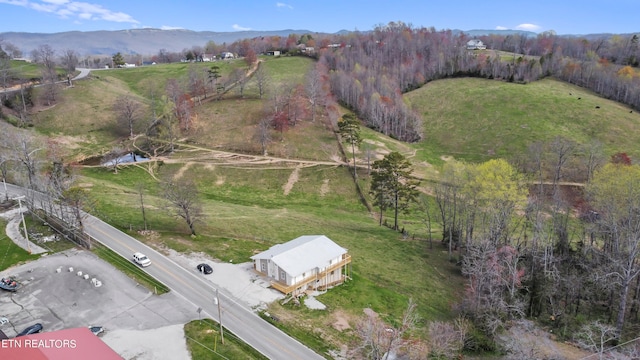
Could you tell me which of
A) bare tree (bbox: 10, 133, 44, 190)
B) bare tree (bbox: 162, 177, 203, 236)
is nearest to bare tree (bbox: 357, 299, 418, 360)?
bare tree (bbox: 162, 177, 203, 236)

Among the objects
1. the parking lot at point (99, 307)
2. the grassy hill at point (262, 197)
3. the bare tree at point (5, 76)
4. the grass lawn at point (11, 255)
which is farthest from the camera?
the bare tree at point (5, 76)

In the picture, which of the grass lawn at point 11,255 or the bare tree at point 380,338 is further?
the grass lawn at point 11,255

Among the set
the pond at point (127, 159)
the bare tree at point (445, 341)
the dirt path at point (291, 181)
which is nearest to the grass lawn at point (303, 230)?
the dirt path at point (291, 181)

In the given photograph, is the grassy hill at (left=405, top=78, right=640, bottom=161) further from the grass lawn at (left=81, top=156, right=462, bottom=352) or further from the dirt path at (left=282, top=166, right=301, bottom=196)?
the dirt path at (left=282, top=166, right=301, bottom=196)

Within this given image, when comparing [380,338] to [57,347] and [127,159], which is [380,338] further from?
[127,159]

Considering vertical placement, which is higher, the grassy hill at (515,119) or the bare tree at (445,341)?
the grassy hill at (515,119)

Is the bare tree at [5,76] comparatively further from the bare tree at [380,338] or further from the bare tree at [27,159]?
the bare tree at [380,338]

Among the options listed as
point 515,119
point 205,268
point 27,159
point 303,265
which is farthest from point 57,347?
point 515,119

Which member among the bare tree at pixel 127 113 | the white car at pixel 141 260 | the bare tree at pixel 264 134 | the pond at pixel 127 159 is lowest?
the white car at pixel 141 260
